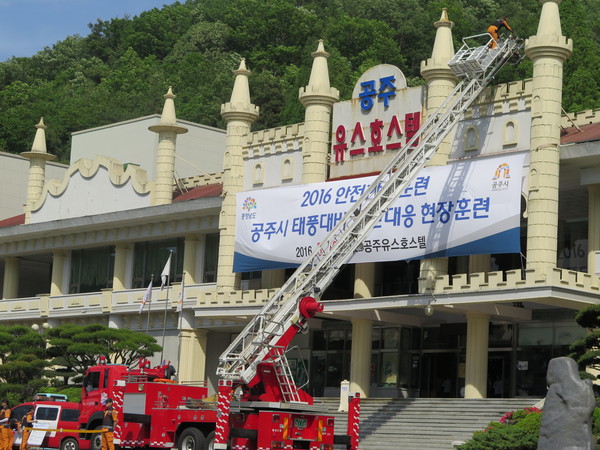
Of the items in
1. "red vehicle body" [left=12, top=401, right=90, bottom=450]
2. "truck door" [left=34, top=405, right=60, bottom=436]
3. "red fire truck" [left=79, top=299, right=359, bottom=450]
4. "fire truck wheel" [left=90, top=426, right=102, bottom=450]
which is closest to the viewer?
"red fire truck" [left=79, top=299, right=359, bottom=450]

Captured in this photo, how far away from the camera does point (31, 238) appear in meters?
66.5

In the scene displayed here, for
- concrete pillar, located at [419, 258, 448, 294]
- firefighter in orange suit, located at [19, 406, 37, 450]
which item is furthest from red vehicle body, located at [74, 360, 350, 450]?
concrete pillar, located at [419, 258, 448, 294]

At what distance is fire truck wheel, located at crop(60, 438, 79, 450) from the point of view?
124 feet

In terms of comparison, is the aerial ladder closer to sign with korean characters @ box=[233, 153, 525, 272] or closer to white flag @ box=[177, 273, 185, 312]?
sign with korean characters @ box=[233, 153, 525, 272]

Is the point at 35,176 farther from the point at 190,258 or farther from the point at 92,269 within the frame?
the point at 190,258

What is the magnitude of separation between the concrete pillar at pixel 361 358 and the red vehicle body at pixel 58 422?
1318cm

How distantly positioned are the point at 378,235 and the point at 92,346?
13.7m

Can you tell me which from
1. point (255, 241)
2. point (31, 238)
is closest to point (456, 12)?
point (31, 238)

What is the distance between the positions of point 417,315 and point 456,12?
176 ft

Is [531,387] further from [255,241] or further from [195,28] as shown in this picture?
[195,28]

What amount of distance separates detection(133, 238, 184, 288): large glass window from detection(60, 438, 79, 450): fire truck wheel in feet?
71.5

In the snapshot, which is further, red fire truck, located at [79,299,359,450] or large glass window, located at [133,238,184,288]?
large glass window, located at [133,238,184,288]

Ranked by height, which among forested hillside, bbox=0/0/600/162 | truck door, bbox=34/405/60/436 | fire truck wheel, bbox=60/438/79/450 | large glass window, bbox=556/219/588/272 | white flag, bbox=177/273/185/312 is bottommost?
fire truck wheel, bbox=60/438/79/450

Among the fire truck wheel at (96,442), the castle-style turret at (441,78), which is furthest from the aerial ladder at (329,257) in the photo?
the fire truck wheel at (96,442)
